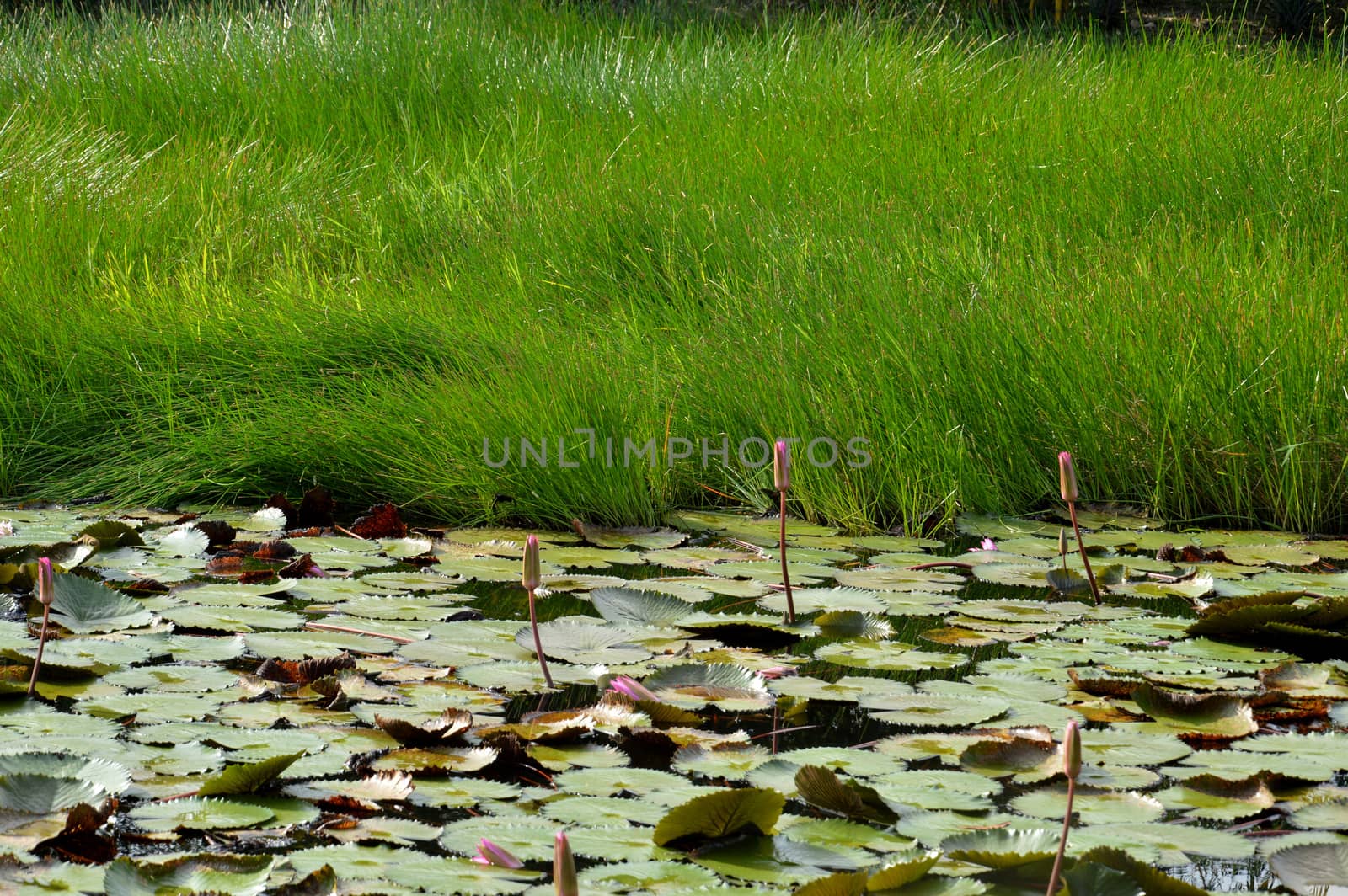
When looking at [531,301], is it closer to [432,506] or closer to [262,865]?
[432,506]

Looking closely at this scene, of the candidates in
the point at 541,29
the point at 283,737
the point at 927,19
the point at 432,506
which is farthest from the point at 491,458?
the point at 927,19

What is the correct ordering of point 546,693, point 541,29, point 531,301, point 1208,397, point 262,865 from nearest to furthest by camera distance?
point 262,865, point 546,693, point 1208,397, point 531,301, point 541,29

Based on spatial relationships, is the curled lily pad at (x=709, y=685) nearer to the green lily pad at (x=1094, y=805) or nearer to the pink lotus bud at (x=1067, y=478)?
the green lily pad at (x=1094, y=805)

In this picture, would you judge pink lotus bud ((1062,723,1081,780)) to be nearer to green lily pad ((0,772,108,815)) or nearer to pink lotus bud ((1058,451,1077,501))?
green lily pad ((0,772,108,815))

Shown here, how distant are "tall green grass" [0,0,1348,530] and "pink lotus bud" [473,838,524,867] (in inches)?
79.5

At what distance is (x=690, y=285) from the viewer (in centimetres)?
450

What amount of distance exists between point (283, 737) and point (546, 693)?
1.37 ft

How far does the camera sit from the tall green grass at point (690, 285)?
11.8 ft

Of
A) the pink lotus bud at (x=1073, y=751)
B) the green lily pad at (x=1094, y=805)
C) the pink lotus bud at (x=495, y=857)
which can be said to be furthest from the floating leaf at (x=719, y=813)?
the pink lotus bud at (x=1073, y=751)

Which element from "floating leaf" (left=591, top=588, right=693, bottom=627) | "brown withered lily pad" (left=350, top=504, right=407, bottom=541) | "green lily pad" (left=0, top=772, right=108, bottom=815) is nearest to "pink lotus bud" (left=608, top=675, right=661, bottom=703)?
"floating leaf" (left=591, top=588, right=693, bottom=627)

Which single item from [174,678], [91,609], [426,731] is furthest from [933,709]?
[91,609]

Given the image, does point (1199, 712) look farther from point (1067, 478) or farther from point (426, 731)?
point (426, 731)

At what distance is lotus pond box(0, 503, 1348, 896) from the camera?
4.95 ft

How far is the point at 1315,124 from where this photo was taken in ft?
19.0
